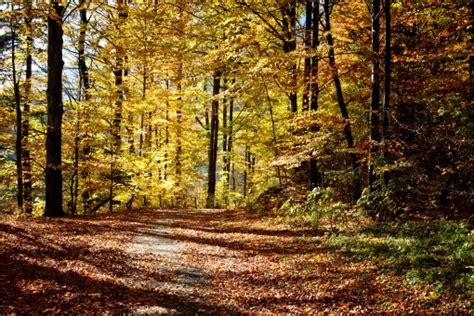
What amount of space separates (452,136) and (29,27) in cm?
1262

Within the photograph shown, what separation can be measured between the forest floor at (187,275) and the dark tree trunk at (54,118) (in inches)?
76.2

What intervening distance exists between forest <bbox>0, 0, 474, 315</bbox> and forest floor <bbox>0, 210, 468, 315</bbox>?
0.05 meters

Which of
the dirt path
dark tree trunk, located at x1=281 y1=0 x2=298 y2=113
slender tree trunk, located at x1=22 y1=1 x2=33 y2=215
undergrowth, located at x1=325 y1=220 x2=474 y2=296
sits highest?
dark tree trunk, located at x1=281 y1=0 x2=298 y2=113

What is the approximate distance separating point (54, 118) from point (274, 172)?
11.6m

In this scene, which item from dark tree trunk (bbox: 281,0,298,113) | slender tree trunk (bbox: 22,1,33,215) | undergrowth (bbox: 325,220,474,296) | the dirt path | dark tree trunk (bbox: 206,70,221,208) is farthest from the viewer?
dark tree trunk (bbox: 206,70,221,208)

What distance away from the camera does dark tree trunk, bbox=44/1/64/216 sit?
554 inches

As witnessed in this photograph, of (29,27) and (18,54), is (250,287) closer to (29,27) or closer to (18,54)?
(29,27)

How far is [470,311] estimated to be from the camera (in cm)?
566

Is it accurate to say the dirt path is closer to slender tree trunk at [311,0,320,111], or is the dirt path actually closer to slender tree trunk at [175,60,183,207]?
slender tree trunk at [311,0,320,111]

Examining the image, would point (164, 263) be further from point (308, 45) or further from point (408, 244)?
point (308, 45)

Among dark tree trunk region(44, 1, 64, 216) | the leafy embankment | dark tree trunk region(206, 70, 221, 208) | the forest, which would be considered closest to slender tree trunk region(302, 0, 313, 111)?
the forest

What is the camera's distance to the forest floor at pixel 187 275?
6617 millimetres

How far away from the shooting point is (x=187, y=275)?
8.79 metres

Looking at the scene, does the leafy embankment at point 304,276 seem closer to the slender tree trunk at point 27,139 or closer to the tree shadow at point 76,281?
the tree shadow at point 76,281
